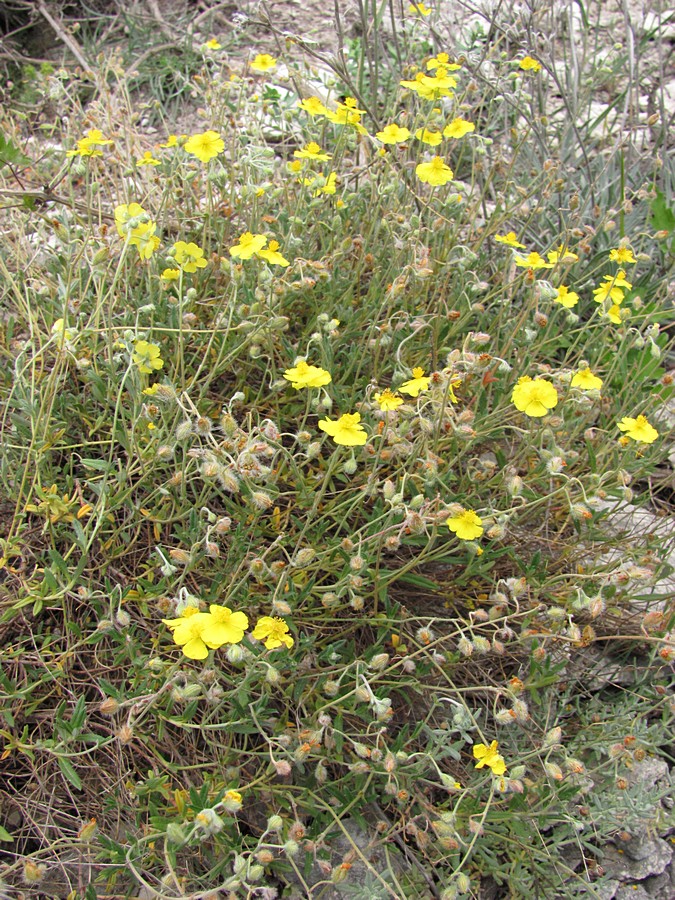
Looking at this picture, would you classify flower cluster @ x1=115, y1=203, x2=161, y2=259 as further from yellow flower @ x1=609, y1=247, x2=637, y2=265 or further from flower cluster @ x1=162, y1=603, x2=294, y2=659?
yellow flower @ x1=609, y1=247, x2=637, y2=265

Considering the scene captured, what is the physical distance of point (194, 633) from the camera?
1.59 meters

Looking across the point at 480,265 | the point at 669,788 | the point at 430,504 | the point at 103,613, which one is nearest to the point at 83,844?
the point at 103,613

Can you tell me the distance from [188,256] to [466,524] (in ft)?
4.09

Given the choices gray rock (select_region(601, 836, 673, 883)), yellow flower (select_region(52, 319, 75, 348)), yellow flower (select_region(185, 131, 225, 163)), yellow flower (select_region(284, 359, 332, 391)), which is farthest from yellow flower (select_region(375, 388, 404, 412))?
gray rock (select_region(601, 836, 673, 883))

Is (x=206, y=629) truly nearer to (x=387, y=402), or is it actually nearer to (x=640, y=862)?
(x=387, y=402)

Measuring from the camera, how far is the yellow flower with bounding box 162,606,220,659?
1569 millimetres

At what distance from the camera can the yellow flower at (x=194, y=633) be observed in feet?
5.15

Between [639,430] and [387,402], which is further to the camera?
[639,430]

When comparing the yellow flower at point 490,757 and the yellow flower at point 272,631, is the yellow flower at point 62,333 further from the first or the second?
the yellow flower at point 490,757

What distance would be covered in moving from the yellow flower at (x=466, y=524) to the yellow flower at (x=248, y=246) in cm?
94

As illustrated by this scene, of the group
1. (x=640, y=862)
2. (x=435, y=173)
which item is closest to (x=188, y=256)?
(x=435, y=173)

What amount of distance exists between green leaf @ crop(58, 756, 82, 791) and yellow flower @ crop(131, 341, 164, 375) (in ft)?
3.32

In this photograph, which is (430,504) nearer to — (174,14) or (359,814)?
(359,814)

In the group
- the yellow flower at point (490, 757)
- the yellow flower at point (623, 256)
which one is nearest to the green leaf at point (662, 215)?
the yellow flower at point (623, 256)
